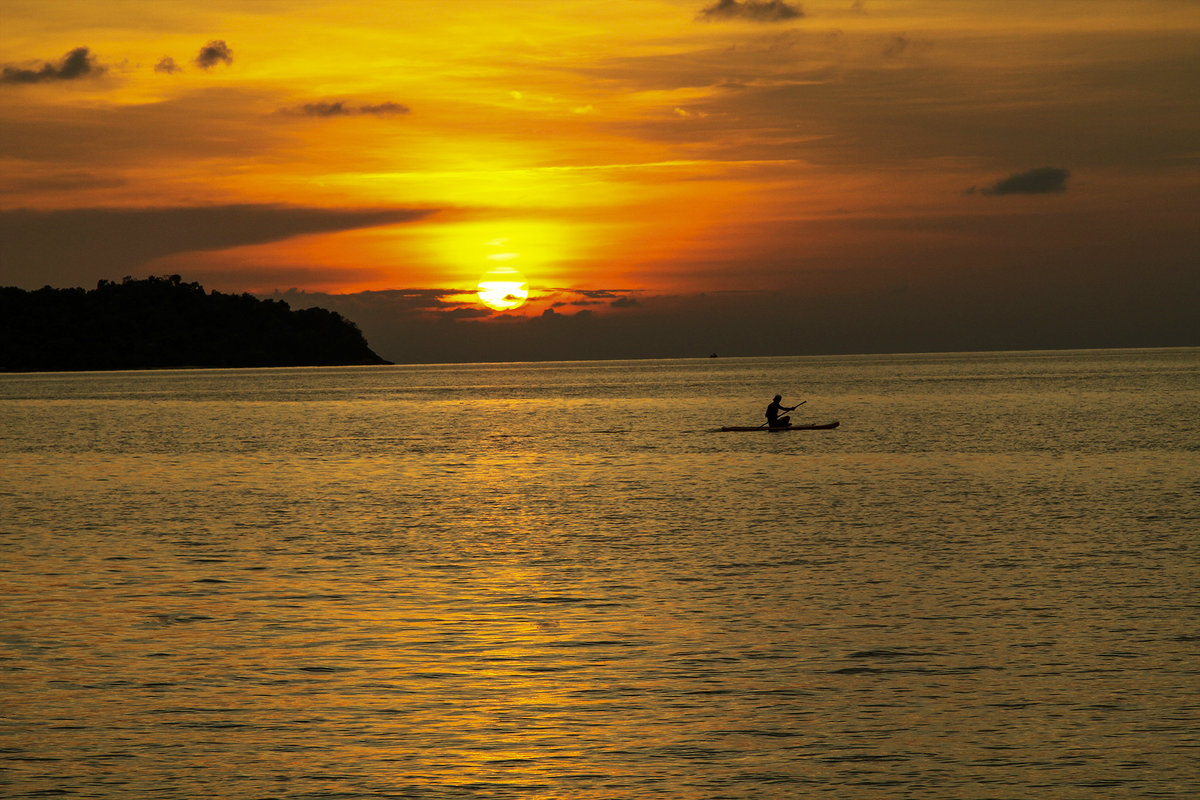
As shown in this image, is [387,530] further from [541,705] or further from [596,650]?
[541,705]

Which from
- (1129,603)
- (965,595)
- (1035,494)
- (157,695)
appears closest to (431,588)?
(157,695)

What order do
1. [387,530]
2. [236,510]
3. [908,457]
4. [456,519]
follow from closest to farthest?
1. [387,530]
2. [456,519]
3. [236,510]
4. [908,457]

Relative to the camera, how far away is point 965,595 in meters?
25.0

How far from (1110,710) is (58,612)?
1914 cm

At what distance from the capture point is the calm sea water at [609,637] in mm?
14828

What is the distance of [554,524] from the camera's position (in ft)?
125

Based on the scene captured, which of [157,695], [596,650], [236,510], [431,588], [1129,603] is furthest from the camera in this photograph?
[236,510]

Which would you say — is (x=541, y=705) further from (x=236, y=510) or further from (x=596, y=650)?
(x=236, y=510)

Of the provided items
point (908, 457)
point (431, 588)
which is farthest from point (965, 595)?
point (908, 457)

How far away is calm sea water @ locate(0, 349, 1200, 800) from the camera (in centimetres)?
1483

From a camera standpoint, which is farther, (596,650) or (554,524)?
(554,524)

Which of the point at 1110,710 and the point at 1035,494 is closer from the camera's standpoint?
the point at 1110,710

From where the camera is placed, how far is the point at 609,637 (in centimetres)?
2158

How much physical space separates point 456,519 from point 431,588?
13148 mm
